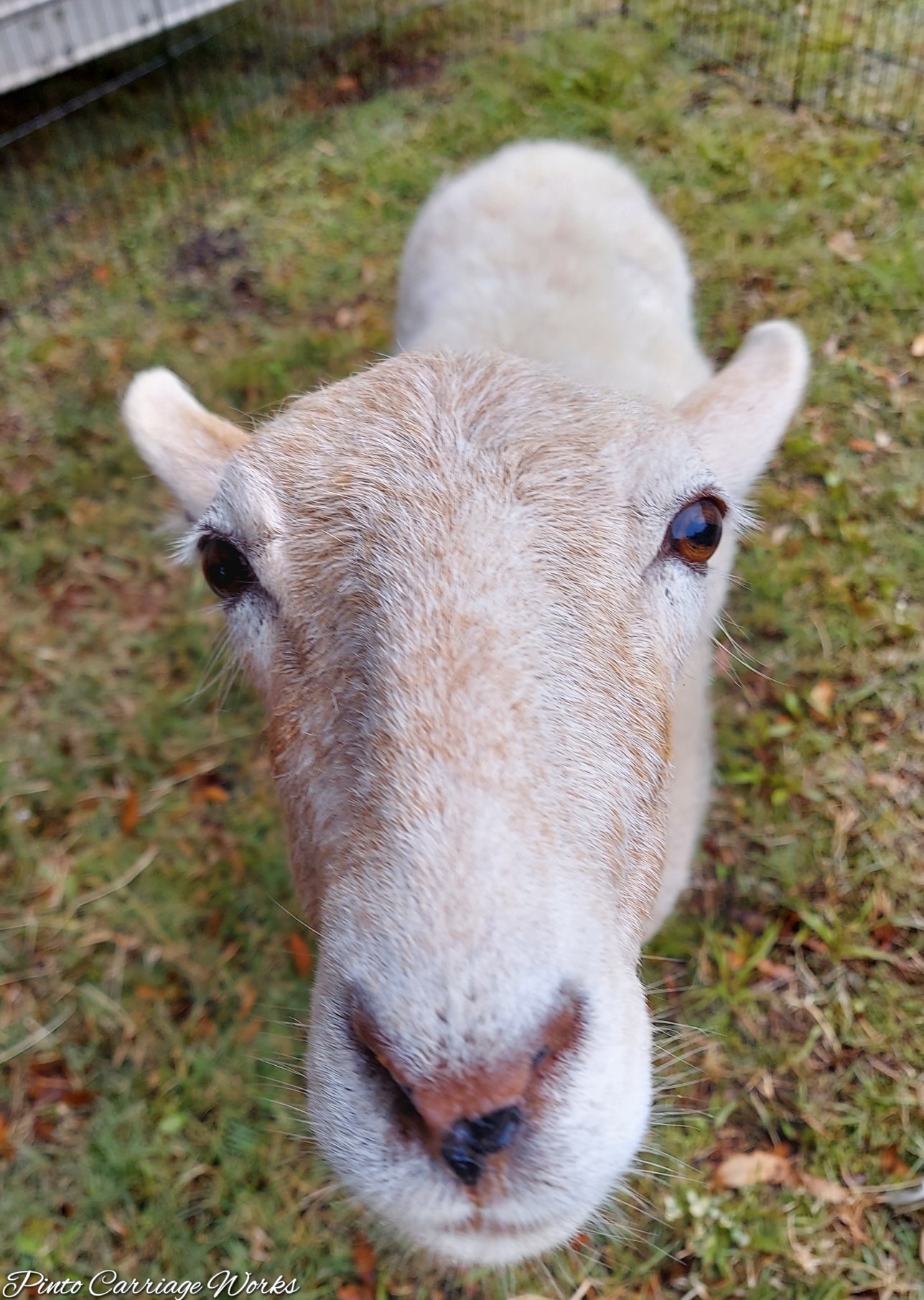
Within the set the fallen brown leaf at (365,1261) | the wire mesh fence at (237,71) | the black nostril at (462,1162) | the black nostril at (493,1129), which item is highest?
the black nostril at (493,1129)

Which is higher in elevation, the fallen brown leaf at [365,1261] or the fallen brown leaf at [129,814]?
the fallen brown leaf at [129,814]

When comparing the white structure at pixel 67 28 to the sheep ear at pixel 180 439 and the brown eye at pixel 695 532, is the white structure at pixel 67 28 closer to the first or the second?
the sheep ear at pixel 180 439

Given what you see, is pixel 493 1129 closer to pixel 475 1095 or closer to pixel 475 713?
pixel 475 1095

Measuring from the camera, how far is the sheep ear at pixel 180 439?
2.70 metres

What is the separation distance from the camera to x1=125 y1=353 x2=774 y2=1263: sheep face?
140cm

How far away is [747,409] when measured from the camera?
2637 millimetres

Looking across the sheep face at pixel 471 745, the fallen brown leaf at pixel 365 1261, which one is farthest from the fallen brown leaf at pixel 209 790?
the sheep face at pixel 471 745

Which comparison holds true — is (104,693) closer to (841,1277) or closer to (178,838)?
(178,838)

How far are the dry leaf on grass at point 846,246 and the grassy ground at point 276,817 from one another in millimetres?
56

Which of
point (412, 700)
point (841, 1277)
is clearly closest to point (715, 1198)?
point (841, 1277)

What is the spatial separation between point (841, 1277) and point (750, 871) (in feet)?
4.45

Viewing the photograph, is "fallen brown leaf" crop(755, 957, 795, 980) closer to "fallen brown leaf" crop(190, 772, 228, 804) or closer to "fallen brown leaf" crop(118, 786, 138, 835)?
"fallen brown leaf" crop(190, 772, 228, 804)

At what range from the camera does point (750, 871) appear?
12.6 ft

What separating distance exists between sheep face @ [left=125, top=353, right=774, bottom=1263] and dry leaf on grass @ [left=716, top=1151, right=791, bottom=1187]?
67.6 inches
